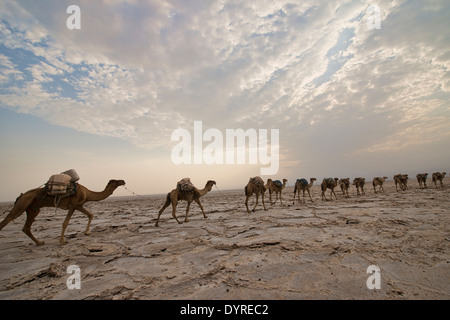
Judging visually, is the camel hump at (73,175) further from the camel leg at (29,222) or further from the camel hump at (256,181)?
the camel hump at (256,181)

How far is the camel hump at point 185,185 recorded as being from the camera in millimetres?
8516

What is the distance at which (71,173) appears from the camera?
635 cm

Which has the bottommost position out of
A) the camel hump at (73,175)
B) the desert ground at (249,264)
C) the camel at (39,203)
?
the desert ground at (249,264)

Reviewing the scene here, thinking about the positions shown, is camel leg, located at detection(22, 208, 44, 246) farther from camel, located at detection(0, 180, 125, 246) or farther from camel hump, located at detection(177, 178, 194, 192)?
camel hump, located at detection(177, 178, 194, 192)

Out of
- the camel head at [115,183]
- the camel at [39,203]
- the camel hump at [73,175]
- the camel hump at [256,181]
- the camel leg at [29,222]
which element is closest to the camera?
the camel at [39,203]

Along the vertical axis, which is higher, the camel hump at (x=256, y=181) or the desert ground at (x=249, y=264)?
the camel hump at (x=256, y=181)

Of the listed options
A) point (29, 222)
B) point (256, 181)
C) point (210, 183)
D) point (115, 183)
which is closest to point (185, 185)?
point (210, 183)

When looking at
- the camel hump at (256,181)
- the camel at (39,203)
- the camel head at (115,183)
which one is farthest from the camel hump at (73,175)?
the camel hump at (256,181)

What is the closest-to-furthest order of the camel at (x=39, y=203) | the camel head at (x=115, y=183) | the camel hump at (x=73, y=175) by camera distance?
1. the camel at (x=39, y=203)
2. the camel hump at (x=73, y=175)
3. the camel head at (x=115, y=183)

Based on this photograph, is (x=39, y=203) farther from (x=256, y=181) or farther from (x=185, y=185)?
(x=256, y=181)

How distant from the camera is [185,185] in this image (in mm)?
8555

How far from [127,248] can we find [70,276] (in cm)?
154
